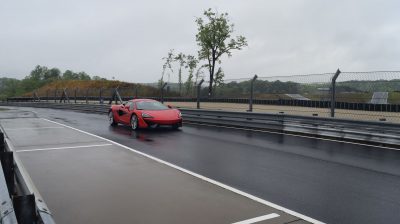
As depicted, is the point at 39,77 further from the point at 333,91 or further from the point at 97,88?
the point at 333,91

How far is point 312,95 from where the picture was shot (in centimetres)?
1350

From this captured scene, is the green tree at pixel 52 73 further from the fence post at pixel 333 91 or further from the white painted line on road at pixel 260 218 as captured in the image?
the white painted line on road at pixel 260 218

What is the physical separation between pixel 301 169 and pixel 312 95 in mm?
7098

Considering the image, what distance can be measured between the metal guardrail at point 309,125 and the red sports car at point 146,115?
2.39 m

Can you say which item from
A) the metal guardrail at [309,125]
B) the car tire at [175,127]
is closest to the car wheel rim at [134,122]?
the car tire at [175,127]

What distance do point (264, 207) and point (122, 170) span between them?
3.17 m

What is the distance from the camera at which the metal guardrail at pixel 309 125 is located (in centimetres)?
994

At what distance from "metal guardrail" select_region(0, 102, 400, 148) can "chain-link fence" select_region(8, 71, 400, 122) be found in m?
0.78

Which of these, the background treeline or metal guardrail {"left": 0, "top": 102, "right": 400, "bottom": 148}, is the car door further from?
the background treeline

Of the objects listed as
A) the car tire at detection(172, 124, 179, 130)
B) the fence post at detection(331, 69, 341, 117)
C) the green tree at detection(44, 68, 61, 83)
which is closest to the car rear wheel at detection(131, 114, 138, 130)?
the car tire at detection(172, 124, 179, 130)

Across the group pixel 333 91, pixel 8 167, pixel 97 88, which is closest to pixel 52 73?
pixel 97 88

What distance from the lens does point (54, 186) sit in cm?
588

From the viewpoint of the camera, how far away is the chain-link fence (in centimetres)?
1134

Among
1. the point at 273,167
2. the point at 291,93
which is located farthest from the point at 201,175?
the point at 291,93
